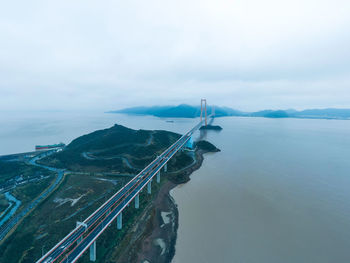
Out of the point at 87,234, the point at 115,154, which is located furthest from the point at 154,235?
the point at 115,154

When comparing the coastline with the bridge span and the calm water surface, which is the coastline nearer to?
the calm water surface

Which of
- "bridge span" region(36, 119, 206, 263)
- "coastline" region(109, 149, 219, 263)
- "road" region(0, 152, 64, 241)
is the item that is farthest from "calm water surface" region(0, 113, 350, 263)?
"road" region(0, 152, 64, 241)

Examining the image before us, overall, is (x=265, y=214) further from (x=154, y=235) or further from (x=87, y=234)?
(x=87, y=234)

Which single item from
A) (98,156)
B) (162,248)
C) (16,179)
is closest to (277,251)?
(162,248)

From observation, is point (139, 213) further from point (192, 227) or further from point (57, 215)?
point (57, 215)

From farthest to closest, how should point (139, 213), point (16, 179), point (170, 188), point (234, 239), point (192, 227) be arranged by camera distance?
point (16, 179), point (170, 188), point (139, 213), point (192, 227), point (234, 239)

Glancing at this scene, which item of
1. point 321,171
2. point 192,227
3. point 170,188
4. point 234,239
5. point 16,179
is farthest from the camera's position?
point 321,171

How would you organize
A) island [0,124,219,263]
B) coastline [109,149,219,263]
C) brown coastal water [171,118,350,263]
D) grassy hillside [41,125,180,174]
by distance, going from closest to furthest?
1. coastline [109,149,219,263]
2. island [0,124,219,263]
3. brown coastal water [171,118,350,263]
4. grassy hillside [41,125,180,174]

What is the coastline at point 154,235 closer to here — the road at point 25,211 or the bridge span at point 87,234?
the bridge span at point 87,234

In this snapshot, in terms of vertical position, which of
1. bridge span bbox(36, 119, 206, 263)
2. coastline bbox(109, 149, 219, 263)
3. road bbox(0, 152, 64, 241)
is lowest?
coastline bbox(109, 149, 219, 263)
